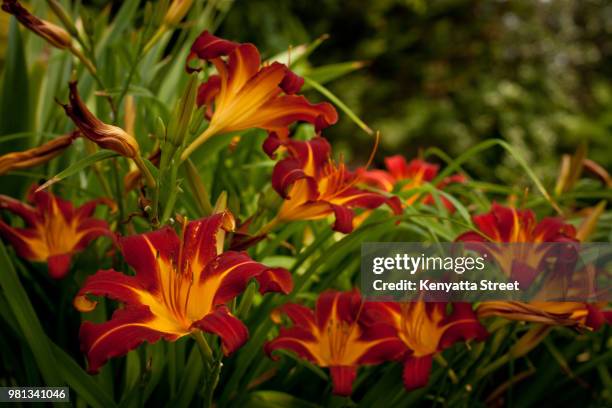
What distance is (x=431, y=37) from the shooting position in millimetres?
4359

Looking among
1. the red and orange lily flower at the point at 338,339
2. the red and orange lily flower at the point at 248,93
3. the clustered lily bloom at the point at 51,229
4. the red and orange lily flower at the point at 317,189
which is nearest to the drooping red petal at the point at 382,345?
the red and orange lily flower at the point at 338,339

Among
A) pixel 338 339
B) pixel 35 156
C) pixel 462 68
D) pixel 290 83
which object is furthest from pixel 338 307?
pixel 462 68

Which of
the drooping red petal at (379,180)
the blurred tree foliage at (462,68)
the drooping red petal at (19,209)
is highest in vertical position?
the blurred tree foliage at (462,68)

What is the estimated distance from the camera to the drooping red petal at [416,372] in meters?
0.73

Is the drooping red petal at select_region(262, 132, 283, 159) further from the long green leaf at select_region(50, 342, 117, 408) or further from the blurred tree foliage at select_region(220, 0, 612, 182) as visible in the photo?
the blurred tree foliage at select_region(220, 0, 612, 182)

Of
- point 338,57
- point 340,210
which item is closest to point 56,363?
point 340,210

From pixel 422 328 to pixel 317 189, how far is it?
20cm

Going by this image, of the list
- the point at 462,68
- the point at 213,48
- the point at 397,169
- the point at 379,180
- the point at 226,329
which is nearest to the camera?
the point at 226,329

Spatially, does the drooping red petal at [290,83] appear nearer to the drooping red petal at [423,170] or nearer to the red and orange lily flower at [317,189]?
the red and orange lily flower at [317,189]

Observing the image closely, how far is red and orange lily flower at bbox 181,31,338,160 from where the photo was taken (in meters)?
0.66

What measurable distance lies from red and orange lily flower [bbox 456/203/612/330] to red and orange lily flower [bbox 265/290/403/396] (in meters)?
0.11

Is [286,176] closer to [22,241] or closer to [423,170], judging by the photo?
[22,241]

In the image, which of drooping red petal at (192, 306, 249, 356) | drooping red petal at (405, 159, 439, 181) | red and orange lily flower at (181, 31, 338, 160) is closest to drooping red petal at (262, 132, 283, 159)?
red and orange lily flower at (181, 31, 338, 160)

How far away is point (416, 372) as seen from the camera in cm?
73
